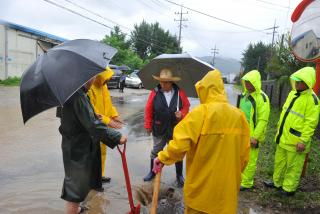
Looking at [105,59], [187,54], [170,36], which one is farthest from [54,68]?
[170,36]

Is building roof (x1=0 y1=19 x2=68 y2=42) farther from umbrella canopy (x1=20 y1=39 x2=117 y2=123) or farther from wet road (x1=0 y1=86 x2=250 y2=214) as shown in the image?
umbrella canopy (x1=20 y1=39 x2=117 y2=123)

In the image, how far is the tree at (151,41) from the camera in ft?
182

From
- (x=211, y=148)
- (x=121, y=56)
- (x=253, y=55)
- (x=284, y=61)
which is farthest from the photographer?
(x=253, y=55)

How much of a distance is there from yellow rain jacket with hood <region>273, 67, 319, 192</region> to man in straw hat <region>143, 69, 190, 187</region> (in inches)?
59.1

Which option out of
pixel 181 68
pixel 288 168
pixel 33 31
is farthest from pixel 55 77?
pixel 33 31

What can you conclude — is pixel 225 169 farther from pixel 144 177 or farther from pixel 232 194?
pixel 144 177

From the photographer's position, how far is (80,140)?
3252mm

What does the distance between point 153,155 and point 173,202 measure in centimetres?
96

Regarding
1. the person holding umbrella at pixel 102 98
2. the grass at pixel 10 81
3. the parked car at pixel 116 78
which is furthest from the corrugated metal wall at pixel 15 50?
the person holding umbrella at pixel 102 98

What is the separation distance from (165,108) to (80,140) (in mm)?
1954

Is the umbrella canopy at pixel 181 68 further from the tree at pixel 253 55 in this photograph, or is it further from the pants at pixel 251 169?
the tree at pixel 253 55

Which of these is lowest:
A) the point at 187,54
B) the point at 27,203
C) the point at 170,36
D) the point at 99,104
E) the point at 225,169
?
the point at 27,203

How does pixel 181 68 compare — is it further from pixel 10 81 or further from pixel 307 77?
pixel 10 81

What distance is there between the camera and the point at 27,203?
4.24 meters
